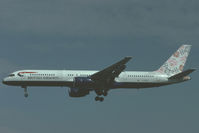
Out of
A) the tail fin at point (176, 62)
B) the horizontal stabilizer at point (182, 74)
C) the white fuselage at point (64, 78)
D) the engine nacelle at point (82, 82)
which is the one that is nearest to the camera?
the horizontal stabilizer at point (182, 74)

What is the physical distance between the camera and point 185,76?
79375mm

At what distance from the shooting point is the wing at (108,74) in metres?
71.0

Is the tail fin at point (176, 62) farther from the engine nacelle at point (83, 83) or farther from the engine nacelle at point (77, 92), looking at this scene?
the engine nacelle at point (83, 83)

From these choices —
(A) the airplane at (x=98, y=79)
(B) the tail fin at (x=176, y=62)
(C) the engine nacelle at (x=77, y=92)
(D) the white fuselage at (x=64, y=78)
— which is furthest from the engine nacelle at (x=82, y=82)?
(B) the tail fin at (x=176, y=62)

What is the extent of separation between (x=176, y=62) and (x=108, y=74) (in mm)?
18602

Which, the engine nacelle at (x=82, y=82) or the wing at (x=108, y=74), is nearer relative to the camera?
the wing at (x=108, y=74)

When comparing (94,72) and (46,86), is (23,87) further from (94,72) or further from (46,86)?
(94,72)

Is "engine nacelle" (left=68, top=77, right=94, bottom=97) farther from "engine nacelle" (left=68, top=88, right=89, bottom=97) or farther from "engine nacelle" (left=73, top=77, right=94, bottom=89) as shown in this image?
"engine nacelle" (left=68, top=88, right=89, bottom=97)

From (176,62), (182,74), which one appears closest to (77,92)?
(182,74)

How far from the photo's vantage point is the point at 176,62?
8631 centimetres

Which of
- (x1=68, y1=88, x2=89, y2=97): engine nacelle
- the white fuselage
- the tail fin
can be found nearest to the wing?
the white fuselage

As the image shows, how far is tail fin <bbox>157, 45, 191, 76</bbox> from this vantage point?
83.7 metres

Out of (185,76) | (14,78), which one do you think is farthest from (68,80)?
(185,76)

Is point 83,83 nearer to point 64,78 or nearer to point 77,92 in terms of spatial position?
point 64,78
